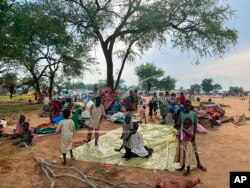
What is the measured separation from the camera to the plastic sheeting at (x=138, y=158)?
9.97 m

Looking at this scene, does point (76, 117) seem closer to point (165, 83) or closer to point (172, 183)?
point (172, 183)

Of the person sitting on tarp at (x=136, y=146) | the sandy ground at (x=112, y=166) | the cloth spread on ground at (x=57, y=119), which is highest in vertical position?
the cloth spread on ground at (x=57, y=119)

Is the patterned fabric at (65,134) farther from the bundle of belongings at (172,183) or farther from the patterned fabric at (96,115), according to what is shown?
the bundle of belongings at (172,183)

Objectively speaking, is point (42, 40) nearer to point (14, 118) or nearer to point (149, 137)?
point (14, 118)

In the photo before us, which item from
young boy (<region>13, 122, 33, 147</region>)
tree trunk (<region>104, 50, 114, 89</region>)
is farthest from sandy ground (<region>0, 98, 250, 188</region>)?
tree trunk (<region>104, 50, 114, 89</region>)

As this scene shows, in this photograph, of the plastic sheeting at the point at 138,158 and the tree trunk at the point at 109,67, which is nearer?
the plastic sheeting at the point at 138,158

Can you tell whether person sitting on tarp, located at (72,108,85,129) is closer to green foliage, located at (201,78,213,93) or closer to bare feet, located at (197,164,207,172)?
bare feet, located at (197,164,207,172)

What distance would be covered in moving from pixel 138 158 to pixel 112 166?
909mm

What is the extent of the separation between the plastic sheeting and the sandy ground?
15.0 inches

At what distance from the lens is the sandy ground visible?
8727 mm

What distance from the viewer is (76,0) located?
21.2 meters

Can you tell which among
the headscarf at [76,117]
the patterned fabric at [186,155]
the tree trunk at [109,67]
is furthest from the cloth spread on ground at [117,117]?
the patterned fabric at [186,155]

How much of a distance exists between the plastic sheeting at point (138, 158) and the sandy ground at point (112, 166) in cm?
38

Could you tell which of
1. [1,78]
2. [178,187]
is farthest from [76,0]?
[1,78]
